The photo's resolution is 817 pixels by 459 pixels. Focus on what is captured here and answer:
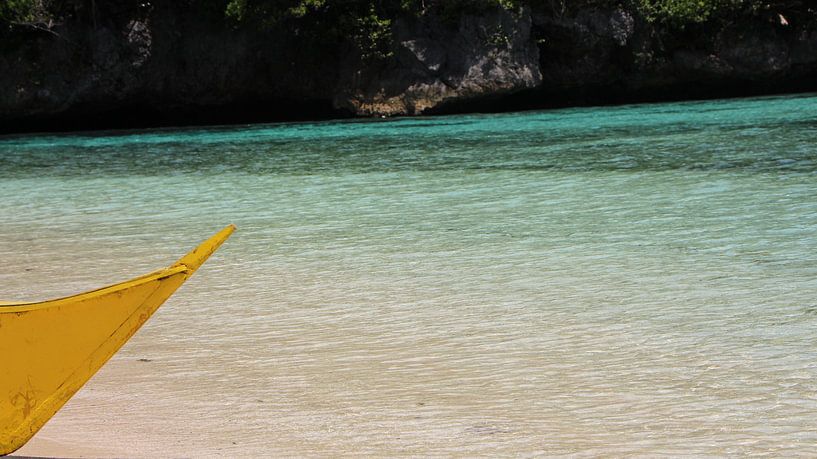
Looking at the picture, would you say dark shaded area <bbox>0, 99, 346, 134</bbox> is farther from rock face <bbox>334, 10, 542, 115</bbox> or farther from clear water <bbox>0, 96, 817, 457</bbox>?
clear water <bbox>0, 96, 817, 457</bbox>

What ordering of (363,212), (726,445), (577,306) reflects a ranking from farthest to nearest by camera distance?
1. (363,212)
2. (577,306)
3. (726,445)

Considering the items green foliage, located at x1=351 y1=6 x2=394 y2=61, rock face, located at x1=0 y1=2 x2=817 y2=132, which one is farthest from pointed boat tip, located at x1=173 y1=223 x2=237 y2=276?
rock face, located at x1=0 y1=2 x2=817 y2=132

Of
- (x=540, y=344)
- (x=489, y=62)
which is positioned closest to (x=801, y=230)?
(x=540, y=344)

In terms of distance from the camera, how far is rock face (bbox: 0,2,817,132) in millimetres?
25750

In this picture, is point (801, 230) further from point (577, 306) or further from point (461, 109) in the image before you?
point (461, 109)

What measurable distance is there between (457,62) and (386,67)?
177cm

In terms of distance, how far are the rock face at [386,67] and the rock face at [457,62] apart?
28mm

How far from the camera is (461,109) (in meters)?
26.2

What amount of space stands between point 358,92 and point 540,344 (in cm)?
2259

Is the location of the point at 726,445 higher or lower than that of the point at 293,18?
lower

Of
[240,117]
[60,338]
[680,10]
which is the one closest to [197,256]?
[60,338]

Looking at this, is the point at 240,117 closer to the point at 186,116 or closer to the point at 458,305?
the point at 186,116

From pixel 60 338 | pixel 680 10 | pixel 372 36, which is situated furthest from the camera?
pixel 680 10

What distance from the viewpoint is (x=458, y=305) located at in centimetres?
516
